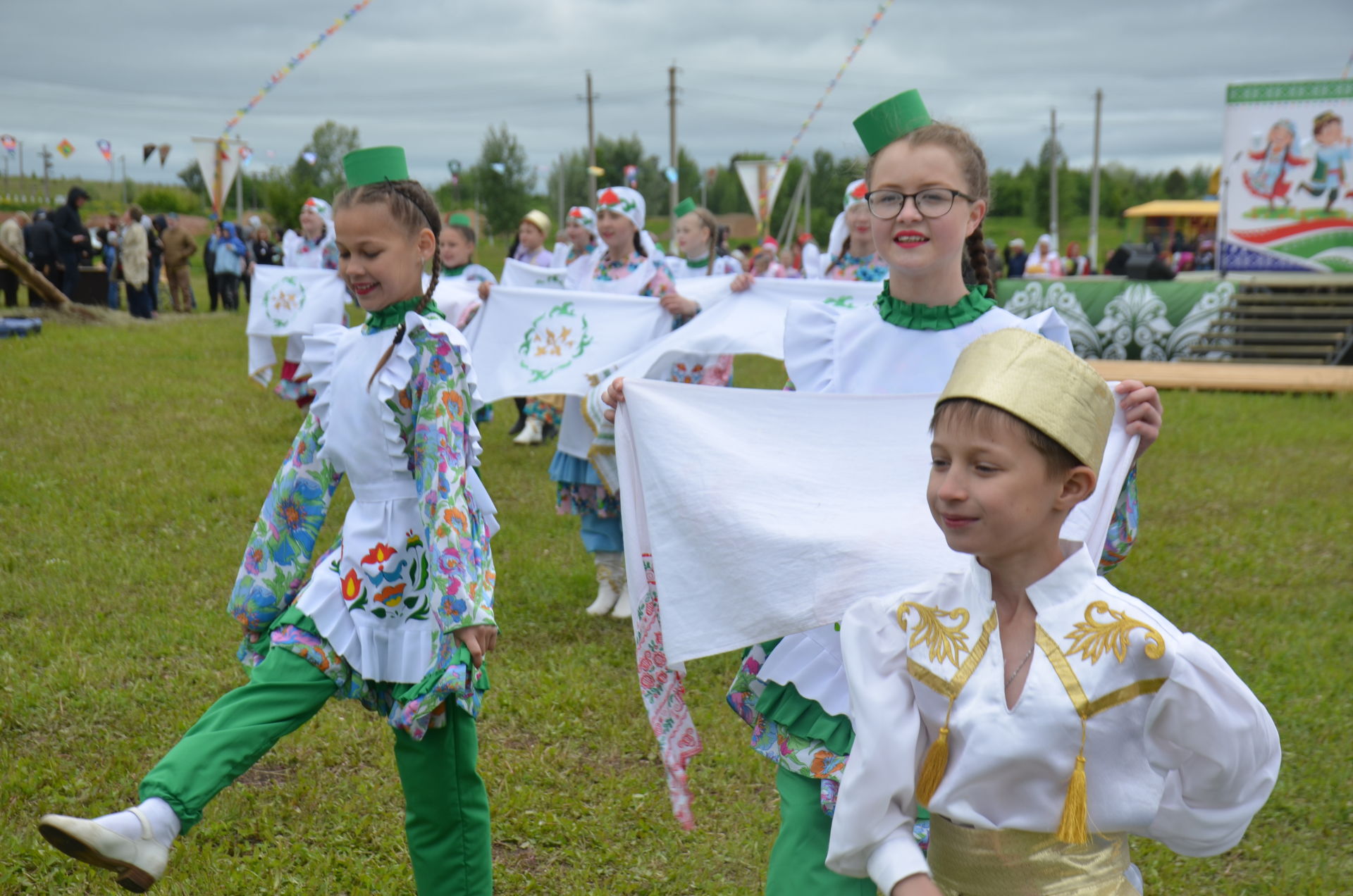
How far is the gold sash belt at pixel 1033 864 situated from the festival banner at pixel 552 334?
463cm

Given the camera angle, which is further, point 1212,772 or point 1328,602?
point 1328,602

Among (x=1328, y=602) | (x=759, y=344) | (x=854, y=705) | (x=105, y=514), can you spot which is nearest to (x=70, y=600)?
(x=105, y=514)

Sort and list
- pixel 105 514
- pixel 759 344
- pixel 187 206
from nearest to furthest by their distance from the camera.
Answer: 1. pixel 759 344
2. pixel 105 514
3. pixel 187 206

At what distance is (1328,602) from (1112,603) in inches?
211

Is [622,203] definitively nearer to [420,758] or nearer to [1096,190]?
[420,758]

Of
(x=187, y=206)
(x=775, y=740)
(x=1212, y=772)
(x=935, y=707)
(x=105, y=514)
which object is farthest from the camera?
(x=187, y=206)

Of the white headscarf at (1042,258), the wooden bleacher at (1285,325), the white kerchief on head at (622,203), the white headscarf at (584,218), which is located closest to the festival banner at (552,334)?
the white kerchief on head at (622,203)

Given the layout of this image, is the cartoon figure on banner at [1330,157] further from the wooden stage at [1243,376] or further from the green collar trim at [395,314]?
the green collar trim at [395,314]

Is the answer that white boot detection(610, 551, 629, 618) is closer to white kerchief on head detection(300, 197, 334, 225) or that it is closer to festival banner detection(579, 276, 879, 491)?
festival banner detection(579, 276, 879, 491)

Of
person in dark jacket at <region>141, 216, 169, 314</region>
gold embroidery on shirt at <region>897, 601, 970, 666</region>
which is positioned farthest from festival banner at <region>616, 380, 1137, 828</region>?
person in dark jacket at <region>141, 216, 169, 314</region>

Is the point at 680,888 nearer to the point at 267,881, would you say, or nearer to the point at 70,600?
the point at 267,881

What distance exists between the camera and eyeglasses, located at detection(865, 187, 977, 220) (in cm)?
258

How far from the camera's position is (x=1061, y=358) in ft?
6.00

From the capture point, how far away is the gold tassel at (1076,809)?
5.79 ft
